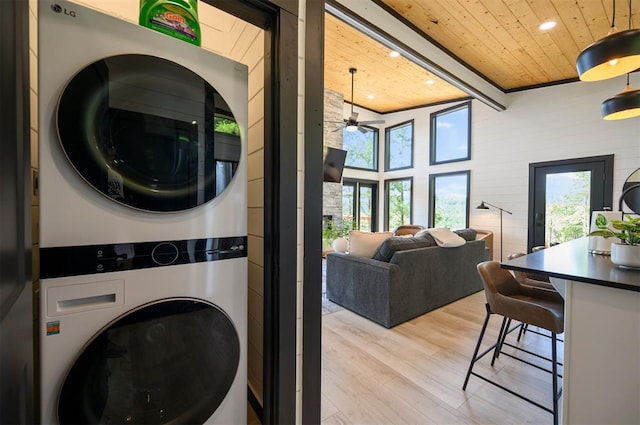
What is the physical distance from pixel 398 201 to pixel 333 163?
3163 millimetres

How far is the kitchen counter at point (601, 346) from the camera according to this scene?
1.06 m

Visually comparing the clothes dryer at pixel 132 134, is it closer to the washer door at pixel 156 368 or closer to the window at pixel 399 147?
the washer door at pixel 156 368

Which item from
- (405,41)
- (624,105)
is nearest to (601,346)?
(624,105)

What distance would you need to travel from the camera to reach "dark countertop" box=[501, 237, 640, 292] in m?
1.10

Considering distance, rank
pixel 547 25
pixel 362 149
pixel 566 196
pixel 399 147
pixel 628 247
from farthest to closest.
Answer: pixel 362 149 → pixel 399 147 → pixel 566 196 → pixel 547 25 → pixel 628 247

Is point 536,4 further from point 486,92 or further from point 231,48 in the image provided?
point 231,48

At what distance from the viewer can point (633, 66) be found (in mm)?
1710

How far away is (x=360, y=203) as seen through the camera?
783 centimetres

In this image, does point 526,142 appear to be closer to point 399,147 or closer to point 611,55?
point 399,147

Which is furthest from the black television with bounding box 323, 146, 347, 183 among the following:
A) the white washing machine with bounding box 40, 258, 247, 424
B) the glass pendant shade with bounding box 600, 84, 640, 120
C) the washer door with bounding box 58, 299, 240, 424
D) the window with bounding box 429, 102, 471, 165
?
the washer door with bounding box 58, 299, 240, 424

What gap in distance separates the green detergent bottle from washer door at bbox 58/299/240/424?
40.5 inches

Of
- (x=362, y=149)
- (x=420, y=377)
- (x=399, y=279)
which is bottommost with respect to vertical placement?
(x=420, y=377)

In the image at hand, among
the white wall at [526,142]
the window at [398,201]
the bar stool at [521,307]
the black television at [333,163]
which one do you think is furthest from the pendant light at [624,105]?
the window at [398,201]

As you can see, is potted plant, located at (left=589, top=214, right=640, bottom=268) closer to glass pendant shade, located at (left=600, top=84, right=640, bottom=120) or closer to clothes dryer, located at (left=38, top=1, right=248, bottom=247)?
glass pendant shade, located at (left=600, top=84, right=640, bottom=120)
